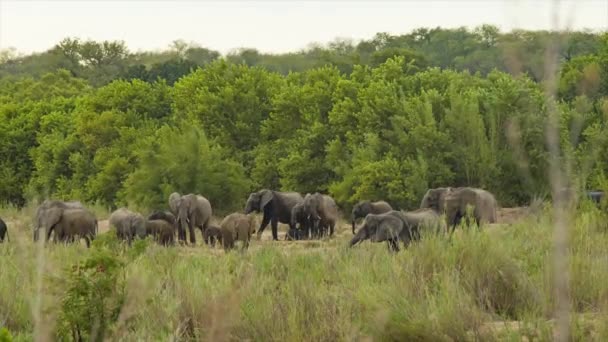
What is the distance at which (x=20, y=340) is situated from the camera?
269 inches

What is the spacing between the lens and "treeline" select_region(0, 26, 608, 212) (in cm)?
2697

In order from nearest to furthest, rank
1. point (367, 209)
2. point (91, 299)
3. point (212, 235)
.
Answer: point (91, 299)
point (212, 235)
point (367, 209)

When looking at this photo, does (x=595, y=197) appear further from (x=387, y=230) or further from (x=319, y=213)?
(x=319, y=213)

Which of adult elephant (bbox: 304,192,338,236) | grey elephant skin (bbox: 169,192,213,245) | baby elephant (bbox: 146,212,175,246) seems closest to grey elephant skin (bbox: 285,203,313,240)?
adult elephant (bbox: 304,192,338,236)

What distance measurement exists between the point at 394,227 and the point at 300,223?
27.2 feet

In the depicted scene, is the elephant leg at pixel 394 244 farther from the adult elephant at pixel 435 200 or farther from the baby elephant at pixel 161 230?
the adult elephant at pixel 435 200

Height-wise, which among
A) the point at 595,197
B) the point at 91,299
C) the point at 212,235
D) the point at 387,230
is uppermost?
the point at 91,299

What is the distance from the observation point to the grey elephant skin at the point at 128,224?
17.7 metres

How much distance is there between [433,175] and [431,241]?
699 inches

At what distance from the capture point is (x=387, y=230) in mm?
13750

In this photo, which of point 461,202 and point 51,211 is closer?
point 51,211

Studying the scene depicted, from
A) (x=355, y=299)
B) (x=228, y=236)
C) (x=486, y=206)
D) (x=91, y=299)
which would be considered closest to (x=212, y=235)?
(x=228, y=236)

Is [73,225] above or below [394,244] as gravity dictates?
below

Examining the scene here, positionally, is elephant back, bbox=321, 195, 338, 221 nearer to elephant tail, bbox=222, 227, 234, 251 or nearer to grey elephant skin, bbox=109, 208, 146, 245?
elephant tail, bbox=222, 227, 234, 251
